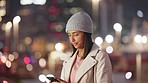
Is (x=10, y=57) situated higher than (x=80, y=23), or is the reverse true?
(x=10, y=57)

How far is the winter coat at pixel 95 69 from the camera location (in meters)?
1.54

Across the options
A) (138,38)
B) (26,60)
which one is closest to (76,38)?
(138,38)

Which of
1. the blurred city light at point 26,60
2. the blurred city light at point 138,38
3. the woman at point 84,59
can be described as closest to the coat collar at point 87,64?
the woman at point 84,59

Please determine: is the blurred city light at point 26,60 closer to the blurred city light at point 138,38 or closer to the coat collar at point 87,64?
the blurred city light at point 138,38

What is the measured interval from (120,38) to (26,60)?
10.0ft

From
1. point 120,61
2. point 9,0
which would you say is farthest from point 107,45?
point 9,0

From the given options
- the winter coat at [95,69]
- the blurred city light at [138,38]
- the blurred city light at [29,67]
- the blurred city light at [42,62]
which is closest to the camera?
the winter coat at [95,69]

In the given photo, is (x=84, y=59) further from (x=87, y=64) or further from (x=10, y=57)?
(x=10, y=57)

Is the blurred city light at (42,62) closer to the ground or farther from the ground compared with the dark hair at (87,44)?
farther from the ground

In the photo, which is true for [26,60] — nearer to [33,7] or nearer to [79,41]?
[33,7]

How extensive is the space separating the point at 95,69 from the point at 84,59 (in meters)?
0.07

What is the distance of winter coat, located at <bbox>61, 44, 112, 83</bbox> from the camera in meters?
1.54

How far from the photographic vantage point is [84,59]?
1.62 meters

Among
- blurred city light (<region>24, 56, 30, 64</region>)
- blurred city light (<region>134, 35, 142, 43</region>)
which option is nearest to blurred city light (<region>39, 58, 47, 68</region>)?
blurred city light (<region>24, 56, 30, 64</region>)
